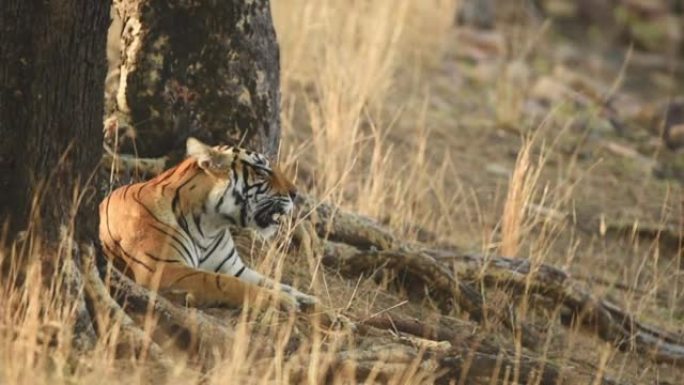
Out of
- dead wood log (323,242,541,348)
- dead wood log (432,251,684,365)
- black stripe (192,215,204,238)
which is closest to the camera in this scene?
black stripe (192,215,204,238)

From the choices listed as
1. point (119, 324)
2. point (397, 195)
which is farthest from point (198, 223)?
point (397, 195)

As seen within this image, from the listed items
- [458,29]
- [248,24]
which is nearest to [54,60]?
[248,24]

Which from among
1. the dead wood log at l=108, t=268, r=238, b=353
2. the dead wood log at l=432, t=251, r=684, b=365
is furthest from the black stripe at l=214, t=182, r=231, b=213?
the dead wood log at l=432, t=251, r=684, b=365

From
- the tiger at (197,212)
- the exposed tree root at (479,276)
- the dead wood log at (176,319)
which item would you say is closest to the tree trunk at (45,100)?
the dead wood log at (176,319)

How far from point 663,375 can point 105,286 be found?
280 cm

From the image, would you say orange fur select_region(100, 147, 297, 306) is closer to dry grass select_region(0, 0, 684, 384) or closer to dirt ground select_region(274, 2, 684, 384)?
dry grass select_region(0, 0, 684, 384)

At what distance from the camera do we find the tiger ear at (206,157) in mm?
Answer: 6020

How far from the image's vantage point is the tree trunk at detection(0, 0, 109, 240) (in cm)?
528

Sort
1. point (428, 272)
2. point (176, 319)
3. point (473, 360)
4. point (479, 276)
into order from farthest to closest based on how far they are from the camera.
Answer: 1. point (479, 276)
2. point (428, 272)
3. point (473, 360)
4. point (176, 319)

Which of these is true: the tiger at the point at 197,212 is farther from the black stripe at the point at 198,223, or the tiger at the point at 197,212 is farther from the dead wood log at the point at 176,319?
the dead wood log at the point at 176,319

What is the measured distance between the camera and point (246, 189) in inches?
240

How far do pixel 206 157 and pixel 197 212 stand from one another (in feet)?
0.78

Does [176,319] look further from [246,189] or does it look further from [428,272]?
[428,272]

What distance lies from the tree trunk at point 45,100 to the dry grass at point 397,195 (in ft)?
0.60
